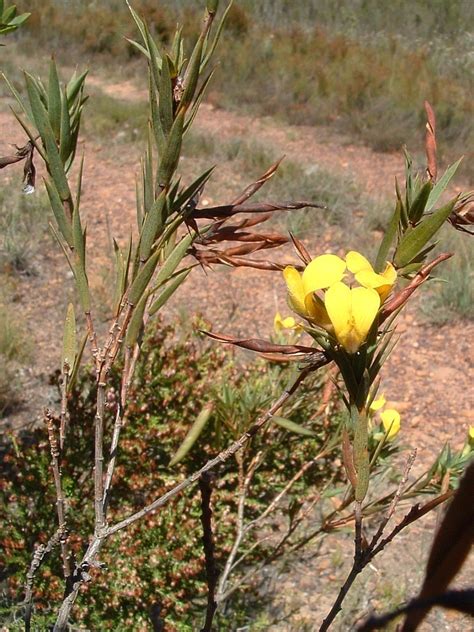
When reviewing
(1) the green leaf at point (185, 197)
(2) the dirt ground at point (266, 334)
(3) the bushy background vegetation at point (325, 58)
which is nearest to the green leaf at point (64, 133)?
(1) the green leaf at point (185, 197)

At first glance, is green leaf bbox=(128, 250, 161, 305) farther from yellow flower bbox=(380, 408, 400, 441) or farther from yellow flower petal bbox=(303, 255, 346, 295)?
yellow flower bbox=(380, 408, 400, 441)

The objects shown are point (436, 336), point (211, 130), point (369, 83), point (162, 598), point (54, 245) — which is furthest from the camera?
point (369, 83)

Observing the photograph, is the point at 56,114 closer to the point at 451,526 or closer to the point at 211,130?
the point at 451,526

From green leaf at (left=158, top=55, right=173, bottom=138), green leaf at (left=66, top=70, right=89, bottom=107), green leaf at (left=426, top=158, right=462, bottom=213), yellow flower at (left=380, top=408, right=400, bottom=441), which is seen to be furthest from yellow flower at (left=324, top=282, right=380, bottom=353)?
yellow flower at (left=380, top=408, right=400, bottom=441)

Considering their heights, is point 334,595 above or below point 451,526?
below

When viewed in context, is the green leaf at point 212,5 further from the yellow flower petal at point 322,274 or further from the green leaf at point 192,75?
the yellow flower petal at point 322,274

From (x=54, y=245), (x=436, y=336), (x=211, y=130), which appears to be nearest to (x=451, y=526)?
(x=436, y=336)

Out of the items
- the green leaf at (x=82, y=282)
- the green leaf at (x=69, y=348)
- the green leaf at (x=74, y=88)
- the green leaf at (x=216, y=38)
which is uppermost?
A: the green leaf at (x=216, y=38)

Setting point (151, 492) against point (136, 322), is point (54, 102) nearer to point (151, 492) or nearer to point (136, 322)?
point (136, 322)
